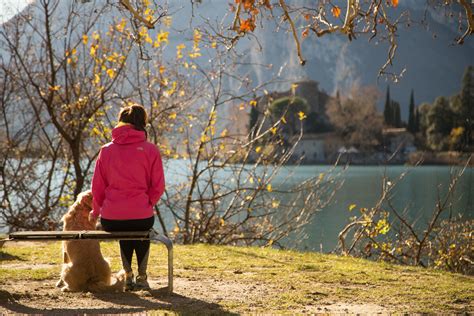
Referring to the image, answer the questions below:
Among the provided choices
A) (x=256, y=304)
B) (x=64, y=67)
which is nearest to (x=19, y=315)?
(x=256, y=304)

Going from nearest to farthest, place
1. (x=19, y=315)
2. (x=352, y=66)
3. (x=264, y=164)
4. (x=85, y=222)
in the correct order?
(x=19, y=315) < (x=85, y=222) < (x=264, y=164) < (x=352, y=66)

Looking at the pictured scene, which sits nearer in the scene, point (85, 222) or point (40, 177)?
point (85, 222)

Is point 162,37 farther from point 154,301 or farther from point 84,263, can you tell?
point 154,301

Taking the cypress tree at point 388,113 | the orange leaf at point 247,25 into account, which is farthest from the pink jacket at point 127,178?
the cypress tree at point 388,113

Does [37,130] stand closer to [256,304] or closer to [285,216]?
[285,216]

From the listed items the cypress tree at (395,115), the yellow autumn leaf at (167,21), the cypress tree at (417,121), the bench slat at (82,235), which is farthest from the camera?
the cypress tree at (395,115)

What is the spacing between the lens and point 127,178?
5672 millimetres

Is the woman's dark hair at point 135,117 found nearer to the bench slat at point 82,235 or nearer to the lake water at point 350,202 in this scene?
the bench slat at point 82,235

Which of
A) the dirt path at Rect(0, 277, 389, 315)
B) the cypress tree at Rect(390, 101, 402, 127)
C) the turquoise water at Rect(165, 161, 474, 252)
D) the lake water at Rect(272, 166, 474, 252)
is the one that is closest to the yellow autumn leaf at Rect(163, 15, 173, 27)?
the turquoise water at Rect(165, 161, 474, 252)

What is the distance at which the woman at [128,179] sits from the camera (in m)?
5.68

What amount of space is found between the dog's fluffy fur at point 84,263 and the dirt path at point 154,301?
0.29 ft

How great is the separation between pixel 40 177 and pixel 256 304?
8834 mm

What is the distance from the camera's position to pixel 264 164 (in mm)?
11914

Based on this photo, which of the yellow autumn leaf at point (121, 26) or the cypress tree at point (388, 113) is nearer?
the yellow autumn leaf at point (121, 26)
